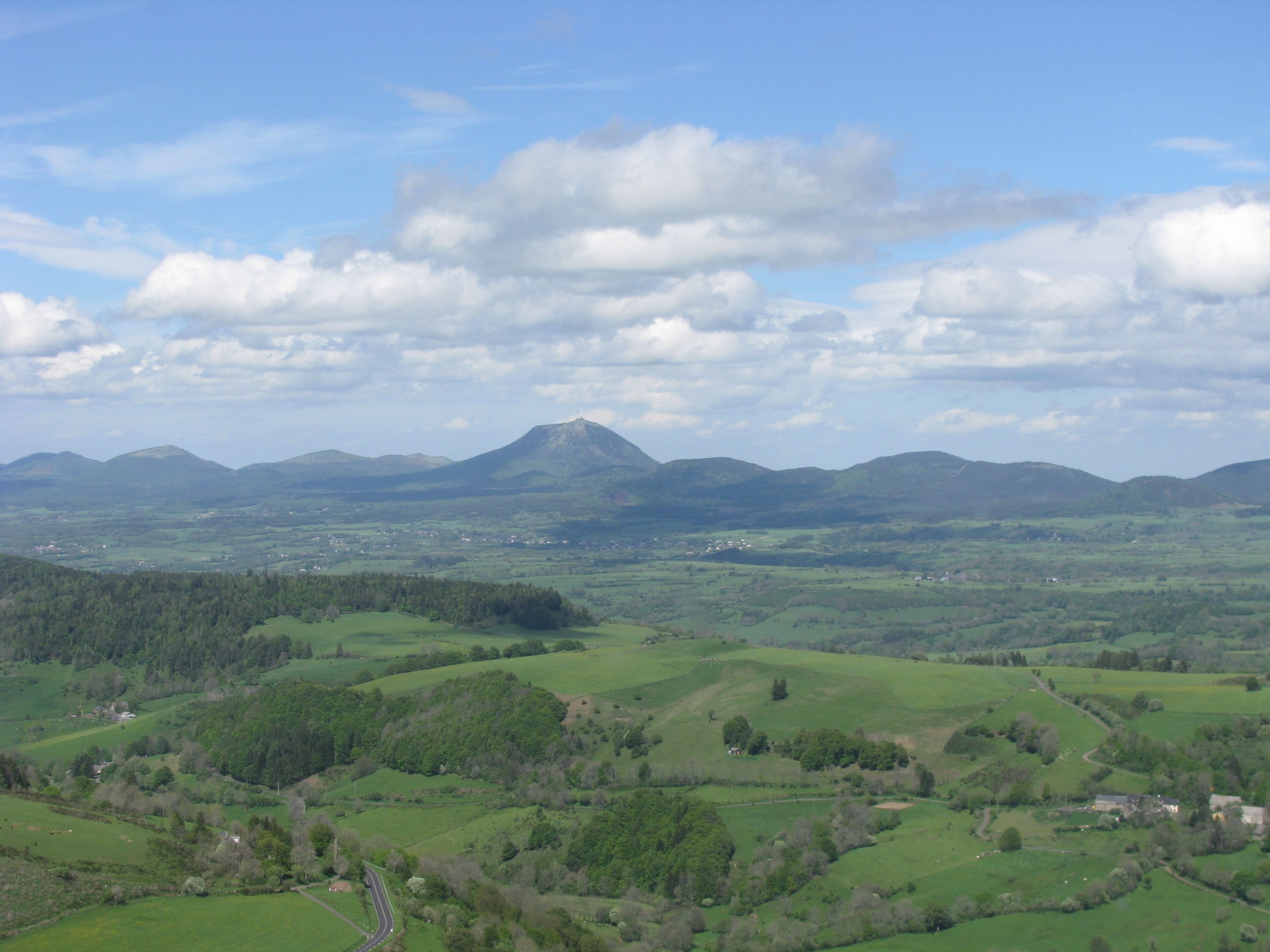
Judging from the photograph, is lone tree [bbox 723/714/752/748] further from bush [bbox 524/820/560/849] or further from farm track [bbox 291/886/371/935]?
farm track [bbox 291/886/371/935]

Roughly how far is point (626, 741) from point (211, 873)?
61082mm

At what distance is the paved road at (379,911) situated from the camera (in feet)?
221

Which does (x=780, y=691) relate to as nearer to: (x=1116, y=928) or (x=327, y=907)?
(x=1116, y=928)

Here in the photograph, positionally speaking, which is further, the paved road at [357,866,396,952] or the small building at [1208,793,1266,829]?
Result: the small building at [1208,793,1266,829]

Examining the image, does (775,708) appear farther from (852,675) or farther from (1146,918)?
(1146,918)

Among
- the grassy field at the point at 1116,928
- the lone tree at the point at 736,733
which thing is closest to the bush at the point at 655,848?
the grassy field at the point at 1116,928

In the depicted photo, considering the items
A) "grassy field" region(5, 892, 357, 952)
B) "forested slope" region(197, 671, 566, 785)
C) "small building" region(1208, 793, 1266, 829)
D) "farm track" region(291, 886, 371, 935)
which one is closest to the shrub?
"small building" region(1208, 793, 1266, 829)

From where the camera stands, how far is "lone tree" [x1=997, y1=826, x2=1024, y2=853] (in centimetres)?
9088

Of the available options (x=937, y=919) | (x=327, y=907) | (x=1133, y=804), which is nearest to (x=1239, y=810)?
(x=1133, y=804)

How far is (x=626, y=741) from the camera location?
429 ft

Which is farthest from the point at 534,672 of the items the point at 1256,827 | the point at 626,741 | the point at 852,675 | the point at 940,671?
the point at 1256,827

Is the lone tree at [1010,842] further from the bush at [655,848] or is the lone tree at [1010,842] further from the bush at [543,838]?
the bush at [543,838]

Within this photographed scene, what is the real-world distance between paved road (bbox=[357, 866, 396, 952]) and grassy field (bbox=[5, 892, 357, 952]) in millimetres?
1486

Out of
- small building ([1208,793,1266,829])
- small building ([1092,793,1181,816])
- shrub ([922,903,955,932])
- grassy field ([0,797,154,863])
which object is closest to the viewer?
grassy field ([0,797,154,863])
